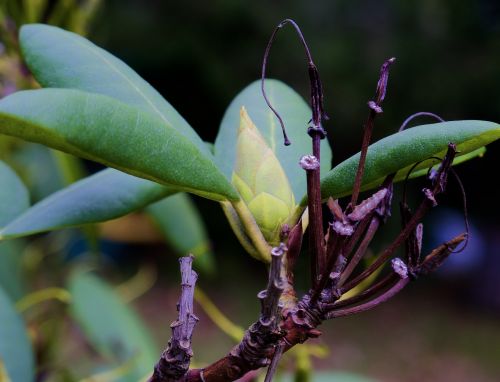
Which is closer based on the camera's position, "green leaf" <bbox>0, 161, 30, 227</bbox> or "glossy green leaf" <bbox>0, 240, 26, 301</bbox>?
"green leaf" <bbox>0, 161, 30, 227</bbox>

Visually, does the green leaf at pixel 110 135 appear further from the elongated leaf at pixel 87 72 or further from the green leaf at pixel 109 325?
the green leaf at pixel 109 325

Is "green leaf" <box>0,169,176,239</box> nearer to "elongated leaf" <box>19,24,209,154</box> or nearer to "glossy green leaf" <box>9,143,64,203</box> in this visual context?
"elongated leaf" <box>19,24,209,154</box>

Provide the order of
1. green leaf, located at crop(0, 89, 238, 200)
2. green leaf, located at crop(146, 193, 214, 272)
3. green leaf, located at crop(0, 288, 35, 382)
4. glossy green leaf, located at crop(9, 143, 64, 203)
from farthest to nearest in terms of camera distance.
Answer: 1. glossy green leaf, located at crop(9, 143, 64, 203)
2. green leaf, located at crop(146, 193, 214, 272)
3. green leaf, located at crop(0, 288, 35, 382)
4. green leaf, located at crop(0, 89, 238, 200)

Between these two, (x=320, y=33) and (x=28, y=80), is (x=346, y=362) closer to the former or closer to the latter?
(x=320, y=33)

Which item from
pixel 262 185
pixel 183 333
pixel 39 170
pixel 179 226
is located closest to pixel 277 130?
pixel 262 185

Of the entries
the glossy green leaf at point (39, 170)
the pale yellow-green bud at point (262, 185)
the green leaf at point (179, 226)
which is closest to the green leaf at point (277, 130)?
the pale yellow-green bud at point (262, 185)

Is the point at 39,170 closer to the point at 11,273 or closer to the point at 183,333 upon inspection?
the point at 11,273

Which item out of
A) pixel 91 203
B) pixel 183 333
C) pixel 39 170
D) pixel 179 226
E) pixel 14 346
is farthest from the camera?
pixel 39 170

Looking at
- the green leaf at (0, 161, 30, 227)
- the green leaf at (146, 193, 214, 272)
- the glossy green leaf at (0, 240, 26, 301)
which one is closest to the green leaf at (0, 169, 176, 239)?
the green leaf at (0, 161, 30, 227)
